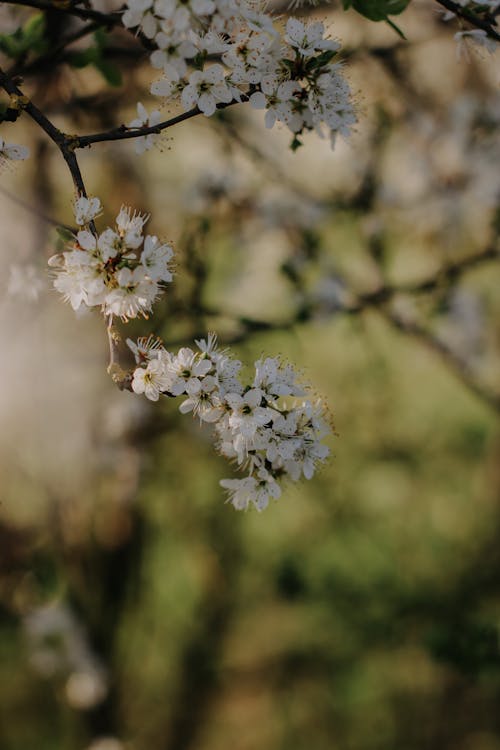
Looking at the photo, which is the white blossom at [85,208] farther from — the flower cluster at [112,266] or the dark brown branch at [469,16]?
the dark brown branch at [469,16]

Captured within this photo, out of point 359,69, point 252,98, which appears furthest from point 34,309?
point 359,69

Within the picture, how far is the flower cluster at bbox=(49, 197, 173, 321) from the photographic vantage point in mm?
860

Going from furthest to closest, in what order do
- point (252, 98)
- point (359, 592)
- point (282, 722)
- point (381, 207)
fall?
point (359, 592)
point (282, 722)
point (381, 207)
point (252, 98)

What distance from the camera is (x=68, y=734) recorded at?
2.91m

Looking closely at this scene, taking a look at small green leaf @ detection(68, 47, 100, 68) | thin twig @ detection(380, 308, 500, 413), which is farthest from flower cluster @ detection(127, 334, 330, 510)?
thin twig @ detection(380, 308, 500, 413)

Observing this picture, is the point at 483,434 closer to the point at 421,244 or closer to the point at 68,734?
the point at 421,244

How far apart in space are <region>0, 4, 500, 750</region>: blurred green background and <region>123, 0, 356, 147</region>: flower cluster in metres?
1.06

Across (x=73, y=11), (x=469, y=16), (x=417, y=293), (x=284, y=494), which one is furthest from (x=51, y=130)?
(x=284, y=494)

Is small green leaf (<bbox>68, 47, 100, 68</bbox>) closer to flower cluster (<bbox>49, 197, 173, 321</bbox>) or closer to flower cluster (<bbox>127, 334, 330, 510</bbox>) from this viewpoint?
flower cluster (<bbox>49, 197, 173, 321</bbox>)

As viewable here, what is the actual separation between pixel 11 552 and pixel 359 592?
5.84ft

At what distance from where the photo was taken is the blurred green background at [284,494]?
7.89 feet

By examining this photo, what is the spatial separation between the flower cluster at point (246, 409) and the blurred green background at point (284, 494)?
1179 millimetres

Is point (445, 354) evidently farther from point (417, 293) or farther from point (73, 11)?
point (73, 11)

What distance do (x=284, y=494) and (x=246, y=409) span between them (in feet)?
7.43
